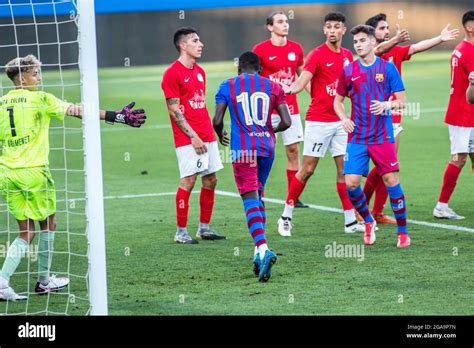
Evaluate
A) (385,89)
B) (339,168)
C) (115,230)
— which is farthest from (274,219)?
(385,89)

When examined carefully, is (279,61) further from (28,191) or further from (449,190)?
(28,191)

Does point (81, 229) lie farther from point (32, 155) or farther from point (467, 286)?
point (467, 286)

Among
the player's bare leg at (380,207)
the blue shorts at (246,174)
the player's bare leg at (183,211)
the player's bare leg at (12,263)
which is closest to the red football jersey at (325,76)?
the player's bare leg at (380,207)

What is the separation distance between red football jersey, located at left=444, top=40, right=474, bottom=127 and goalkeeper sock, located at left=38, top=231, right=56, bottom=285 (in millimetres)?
5010

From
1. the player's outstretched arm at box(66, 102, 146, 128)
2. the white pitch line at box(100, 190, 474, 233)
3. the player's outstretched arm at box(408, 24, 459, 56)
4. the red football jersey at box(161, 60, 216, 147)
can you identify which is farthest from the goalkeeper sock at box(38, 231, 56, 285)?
the player's outstretched arm at box(408, 24, 459, 56)

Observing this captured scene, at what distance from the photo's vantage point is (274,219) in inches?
457

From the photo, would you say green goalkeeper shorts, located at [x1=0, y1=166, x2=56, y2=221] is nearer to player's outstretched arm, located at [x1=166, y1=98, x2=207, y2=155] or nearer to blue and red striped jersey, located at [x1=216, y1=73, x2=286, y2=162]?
blue and red striped jersey, located at [x1=216, y1=73, x2=286, y2=162]

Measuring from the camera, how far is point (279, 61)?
39.1 feet

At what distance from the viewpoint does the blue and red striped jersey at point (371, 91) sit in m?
9.54

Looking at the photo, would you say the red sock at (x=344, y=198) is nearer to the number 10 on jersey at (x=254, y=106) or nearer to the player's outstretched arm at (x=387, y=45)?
the player's outstretched arm at (x=387, y=45)

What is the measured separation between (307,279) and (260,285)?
0.43 m

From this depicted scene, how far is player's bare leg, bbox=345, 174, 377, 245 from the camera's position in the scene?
9703 mm

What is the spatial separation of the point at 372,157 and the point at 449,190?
76.4 inches

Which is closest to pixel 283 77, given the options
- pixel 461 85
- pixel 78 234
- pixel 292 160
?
pixel 292 160
